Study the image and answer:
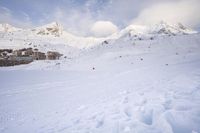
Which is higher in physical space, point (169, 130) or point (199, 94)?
point (199, 94)

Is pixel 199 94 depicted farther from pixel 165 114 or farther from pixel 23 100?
pixel 23 100

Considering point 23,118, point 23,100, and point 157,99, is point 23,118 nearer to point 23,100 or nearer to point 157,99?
point 23,100

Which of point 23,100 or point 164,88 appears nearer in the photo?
point 164,88

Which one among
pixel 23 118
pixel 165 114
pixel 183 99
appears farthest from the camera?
pixel 23 118

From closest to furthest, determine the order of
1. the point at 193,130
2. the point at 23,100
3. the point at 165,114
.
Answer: the point at 193,130 → the point at 165,114 → the point at 23,100

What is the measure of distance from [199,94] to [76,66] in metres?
14.0

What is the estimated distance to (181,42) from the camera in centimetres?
1873

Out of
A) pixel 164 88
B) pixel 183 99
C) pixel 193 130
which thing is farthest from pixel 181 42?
pixel 193 130

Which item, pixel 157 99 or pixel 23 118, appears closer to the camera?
pixel 157 99

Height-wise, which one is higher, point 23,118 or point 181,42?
point 181,42

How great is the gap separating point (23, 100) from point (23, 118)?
2.30 m

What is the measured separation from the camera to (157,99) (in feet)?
16.8


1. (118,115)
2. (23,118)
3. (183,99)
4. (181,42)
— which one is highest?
(181,42)

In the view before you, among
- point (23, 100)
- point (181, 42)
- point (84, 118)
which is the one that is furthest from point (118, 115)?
point (181, 42)
